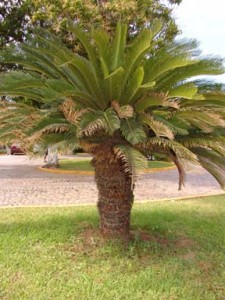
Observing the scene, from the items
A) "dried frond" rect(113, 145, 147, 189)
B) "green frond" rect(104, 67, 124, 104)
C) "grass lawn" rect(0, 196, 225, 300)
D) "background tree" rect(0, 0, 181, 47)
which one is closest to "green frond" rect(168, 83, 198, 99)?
"green frond" rect(104, 67, 124, 104)

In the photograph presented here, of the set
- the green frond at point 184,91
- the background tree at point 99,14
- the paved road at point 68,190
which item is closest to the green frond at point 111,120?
the green frond at point 184,91

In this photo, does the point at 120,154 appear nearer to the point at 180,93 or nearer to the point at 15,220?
the point at 180,93

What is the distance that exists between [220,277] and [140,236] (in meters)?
1.44

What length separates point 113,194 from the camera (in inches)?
201

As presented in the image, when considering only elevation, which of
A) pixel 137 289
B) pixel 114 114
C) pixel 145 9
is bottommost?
pixel 137 289

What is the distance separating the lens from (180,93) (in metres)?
4.53

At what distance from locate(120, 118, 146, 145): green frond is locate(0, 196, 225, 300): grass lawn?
1638 mm

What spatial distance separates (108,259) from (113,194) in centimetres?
92

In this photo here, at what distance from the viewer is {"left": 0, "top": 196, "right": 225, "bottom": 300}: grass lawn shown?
3.98 meters

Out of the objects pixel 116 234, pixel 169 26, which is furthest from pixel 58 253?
pixel 169 26

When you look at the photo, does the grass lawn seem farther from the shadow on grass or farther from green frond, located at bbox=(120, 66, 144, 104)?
green frond, located at bbox=(120, 66, 144, 104)

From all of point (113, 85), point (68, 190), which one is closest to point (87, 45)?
point (113, 85)

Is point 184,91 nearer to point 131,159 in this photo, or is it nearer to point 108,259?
point 131,159

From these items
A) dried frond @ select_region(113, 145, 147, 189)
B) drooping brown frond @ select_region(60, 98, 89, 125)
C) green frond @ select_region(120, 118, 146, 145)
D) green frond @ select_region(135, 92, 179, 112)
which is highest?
green frond @ select_region(135, 92, 179, 112)
